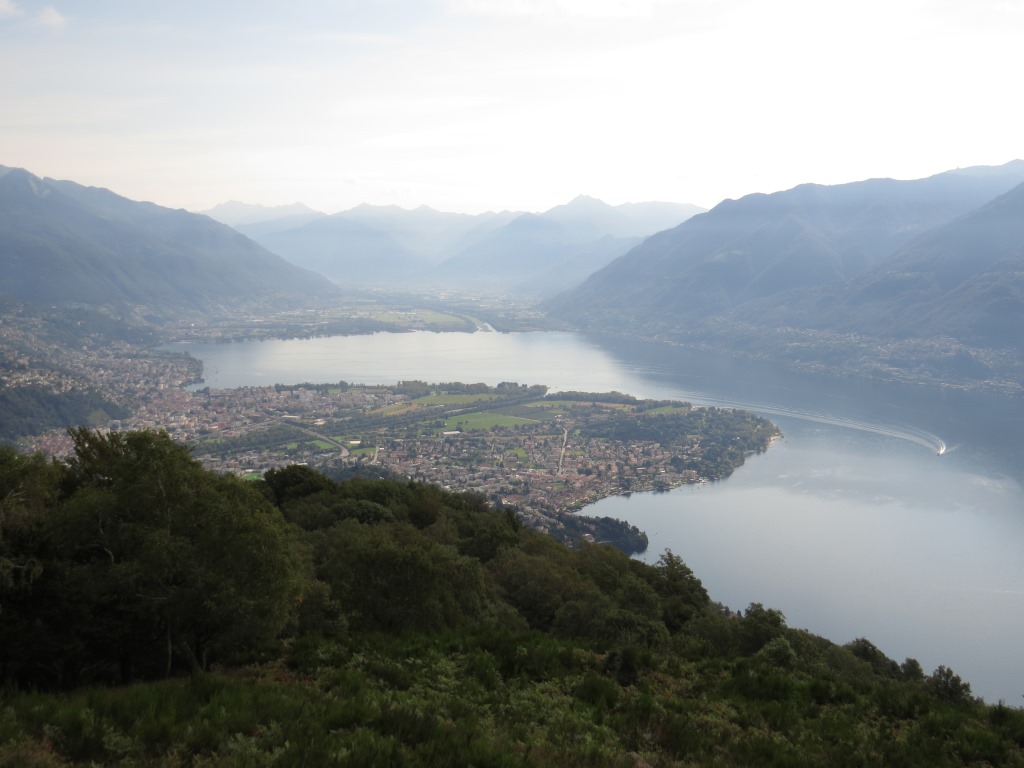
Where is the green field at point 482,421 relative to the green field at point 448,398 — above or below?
below

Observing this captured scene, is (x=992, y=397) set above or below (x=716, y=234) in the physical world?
below

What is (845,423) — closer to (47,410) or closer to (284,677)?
(284,677)

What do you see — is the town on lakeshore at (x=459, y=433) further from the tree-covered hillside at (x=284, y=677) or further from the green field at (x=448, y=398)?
the tree-covered hillside at (x=284, y=677)

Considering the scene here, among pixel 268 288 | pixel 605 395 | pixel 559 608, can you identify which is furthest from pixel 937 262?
pixel 268 288

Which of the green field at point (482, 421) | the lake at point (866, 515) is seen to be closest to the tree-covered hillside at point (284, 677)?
the lake at point (866, 515)

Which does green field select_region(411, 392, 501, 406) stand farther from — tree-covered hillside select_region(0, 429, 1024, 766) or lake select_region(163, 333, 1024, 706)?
tree-covered hillside select_region(0, 429, 1024, 766)

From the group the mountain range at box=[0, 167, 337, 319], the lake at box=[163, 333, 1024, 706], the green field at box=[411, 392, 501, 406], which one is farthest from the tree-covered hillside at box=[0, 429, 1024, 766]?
the mountain range at box=[0, 167, 337, 319]

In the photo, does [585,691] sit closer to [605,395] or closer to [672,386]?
[605,395]
